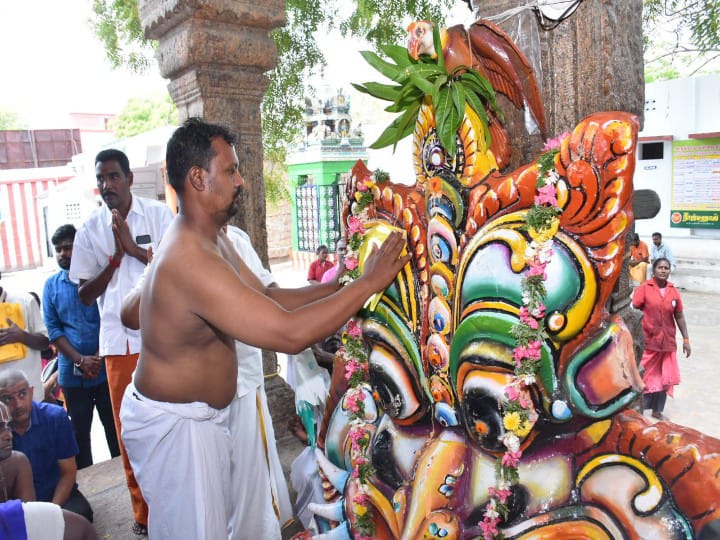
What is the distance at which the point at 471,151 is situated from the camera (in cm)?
200

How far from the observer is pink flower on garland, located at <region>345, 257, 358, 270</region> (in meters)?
2.52

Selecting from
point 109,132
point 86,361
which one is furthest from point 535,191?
point 109,132

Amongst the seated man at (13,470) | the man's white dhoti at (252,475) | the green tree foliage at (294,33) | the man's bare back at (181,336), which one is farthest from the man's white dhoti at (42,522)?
the green tree foliage at (294,33)

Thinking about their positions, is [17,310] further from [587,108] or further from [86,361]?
[587,108]

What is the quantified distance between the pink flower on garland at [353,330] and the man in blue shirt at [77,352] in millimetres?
2442

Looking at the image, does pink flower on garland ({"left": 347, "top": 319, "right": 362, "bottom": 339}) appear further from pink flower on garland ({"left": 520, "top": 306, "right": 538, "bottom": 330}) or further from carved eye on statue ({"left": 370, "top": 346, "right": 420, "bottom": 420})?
pink flower on garland ({"left": 520, "top": 306, "right": 538, "bottom": 330})

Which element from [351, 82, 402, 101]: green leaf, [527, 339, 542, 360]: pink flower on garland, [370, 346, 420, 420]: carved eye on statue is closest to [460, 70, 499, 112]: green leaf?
[351, 82, 402, 101]: green leaf

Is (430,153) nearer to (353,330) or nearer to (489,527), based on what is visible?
(353,330)

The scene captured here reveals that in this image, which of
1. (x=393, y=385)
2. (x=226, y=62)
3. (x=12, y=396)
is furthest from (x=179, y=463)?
(x=226, y=62)

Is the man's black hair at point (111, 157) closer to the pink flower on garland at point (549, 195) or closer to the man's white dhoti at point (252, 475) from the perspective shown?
the man's white dhoti at point (252, 475)

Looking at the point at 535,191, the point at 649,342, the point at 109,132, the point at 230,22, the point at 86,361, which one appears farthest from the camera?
the point at 109,132

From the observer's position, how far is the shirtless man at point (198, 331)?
6.82 ft

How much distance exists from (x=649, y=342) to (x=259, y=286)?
Result: 4053 mm

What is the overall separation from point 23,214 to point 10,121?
26.7 m
